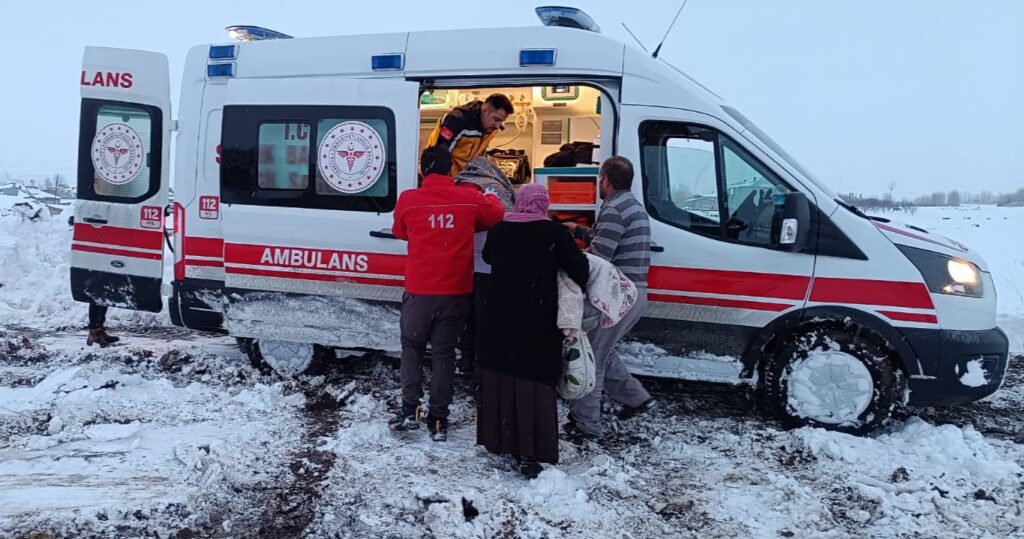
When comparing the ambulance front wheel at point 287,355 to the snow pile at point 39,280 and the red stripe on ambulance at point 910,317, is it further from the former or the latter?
the red stripe on ambulance at point 910,317

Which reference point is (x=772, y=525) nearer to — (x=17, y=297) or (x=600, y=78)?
(x=600, y=78)

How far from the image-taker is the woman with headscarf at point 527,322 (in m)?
3.74

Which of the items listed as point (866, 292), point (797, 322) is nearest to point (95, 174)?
point (797, 322)

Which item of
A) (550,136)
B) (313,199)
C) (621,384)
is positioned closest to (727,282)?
(621,384)

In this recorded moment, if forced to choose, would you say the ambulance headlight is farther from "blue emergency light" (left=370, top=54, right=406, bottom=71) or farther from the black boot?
the black boot

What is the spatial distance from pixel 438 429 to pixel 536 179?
79.3 inches

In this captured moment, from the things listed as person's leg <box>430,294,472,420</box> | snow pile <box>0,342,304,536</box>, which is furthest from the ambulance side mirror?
snow pile <box>0,342,304,536</box>

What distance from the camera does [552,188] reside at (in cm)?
506

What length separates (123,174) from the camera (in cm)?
581

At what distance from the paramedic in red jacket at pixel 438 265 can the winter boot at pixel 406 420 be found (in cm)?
11

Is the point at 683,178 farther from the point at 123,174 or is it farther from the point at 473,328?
the point at 123,174

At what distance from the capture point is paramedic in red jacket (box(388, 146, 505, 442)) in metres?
4.18

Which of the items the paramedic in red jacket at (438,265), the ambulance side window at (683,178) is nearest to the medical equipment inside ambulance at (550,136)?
the ambulance side window at (683,178)

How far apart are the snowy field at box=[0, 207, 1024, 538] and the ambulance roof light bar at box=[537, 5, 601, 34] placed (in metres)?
2.89
